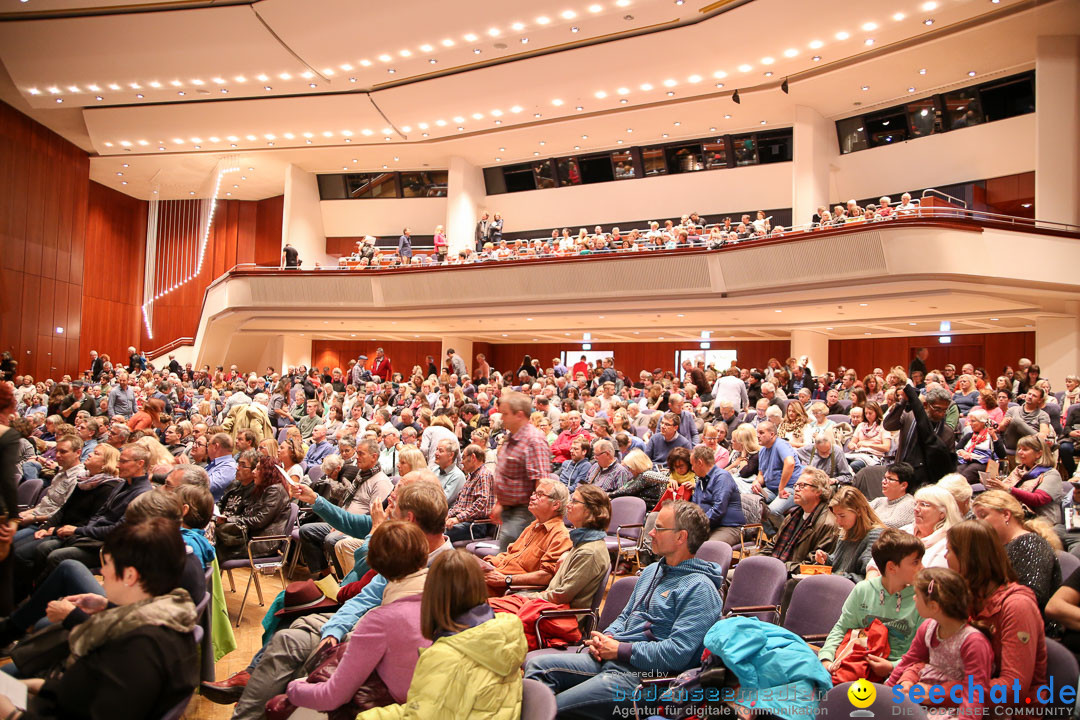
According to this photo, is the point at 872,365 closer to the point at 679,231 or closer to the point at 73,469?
the point at 679,231

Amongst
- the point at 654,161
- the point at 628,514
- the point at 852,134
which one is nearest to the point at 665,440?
the point at 628,514

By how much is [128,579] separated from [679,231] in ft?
40.8

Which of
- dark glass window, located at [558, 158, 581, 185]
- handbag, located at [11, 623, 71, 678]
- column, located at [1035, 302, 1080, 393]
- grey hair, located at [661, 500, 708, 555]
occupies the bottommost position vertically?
handbag, located at [11, 623, 71, 678]

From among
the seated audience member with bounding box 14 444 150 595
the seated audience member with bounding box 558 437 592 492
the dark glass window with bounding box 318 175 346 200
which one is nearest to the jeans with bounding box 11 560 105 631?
the seated audience member with bounding box 14 444 150 595

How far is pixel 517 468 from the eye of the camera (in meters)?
4.24

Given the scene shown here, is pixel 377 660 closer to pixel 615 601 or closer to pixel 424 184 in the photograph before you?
pixel 615 601

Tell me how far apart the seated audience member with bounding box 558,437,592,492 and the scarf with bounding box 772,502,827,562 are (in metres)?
2.13

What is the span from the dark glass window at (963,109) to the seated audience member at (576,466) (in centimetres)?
1147

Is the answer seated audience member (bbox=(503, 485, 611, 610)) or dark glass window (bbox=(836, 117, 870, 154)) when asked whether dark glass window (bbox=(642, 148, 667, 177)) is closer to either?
dark glass window (bbox=(836, 117, 870, 154))

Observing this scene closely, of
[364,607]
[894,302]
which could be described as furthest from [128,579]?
[894,302]

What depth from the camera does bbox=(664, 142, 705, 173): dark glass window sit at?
16.9m

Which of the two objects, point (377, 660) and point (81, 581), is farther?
point (81, 581)

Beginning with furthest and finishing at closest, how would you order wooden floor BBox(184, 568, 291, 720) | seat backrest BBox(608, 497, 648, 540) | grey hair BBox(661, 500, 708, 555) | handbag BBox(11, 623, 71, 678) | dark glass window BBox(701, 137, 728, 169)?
A: 1. dark glass window BBox(701, 137, 728, 169)
2. seat backrest BBox(608, 497, 648, 540)
3. wooden floor BBox(184, 568, 291, 720)
4. grey hair BBox(661, 500, 708, 555)
5. handbag BBox(11, 623, 71, 678)

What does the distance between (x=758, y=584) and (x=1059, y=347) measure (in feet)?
36.1
